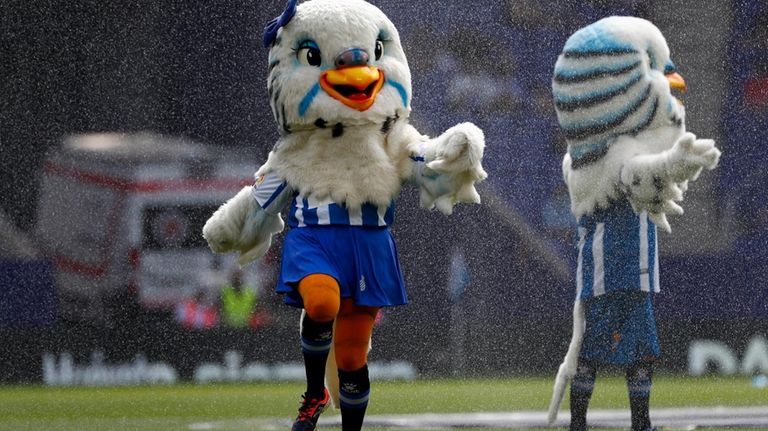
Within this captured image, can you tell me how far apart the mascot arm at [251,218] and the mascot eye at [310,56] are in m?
0.28

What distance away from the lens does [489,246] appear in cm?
557

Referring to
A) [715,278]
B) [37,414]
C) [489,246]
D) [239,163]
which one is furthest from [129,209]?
[715,278]

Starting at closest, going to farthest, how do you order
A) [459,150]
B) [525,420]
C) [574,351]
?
[459,150]
[574,351]
[525,420]

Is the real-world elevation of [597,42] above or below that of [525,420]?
above

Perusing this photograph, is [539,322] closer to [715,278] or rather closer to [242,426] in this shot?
[715,278]

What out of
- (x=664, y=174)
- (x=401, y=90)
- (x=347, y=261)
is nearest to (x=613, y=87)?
(x=664, y=174)

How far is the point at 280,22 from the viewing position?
327 cm

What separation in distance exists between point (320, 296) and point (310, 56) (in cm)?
59

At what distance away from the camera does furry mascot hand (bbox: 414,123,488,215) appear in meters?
3.05

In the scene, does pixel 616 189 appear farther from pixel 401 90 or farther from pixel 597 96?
pixel 401 90

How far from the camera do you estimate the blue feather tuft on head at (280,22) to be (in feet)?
10.7

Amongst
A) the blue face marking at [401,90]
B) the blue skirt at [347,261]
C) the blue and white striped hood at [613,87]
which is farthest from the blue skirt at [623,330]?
the blue face marking at [401,90]

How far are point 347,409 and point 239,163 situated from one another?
2.46 metres

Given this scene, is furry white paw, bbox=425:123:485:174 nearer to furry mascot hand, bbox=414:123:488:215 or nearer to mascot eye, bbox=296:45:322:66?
furry mascot hand, bbox=414:123:488:215
